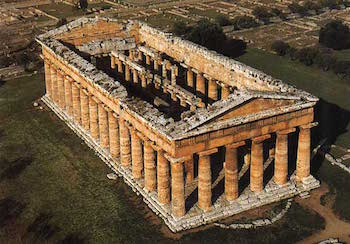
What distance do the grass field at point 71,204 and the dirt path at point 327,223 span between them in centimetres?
61

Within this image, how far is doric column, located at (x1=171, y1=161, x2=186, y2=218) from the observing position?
34062 millimetres

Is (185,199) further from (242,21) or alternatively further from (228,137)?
(242,21)

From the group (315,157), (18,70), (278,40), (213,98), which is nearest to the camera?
(315,157)

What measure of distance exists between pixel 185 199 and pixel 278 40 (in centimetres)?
4978

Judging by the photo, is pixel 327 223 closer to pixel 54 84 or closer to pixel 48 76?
pixel 54 84

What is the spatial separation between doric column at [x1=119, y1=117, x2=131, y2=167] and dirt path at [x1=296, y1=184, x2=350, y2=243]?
43.2 feet

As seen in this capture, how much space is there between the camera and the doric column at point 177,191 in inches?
1341

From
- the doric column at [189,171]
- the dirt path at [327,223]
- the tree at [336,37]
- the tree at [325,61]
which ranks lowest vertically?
the dirt path at [327,223]

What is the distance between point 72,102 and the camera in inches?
1998

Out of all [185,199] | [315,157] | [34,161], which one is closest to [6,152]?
[34,161]

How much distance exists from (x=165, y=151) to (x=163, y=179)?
9.88ft

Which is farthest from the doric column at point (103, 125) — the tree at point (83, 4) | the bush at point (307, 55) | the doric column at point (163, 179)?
the tree at point (83, 4)

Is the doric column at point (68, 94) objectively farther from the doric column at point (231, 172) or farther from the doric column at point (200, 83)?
the doric column at point (231, 172)

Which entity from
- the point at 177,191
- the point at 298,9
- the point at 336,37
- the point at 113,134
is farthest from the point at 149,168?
the point at 298,9
